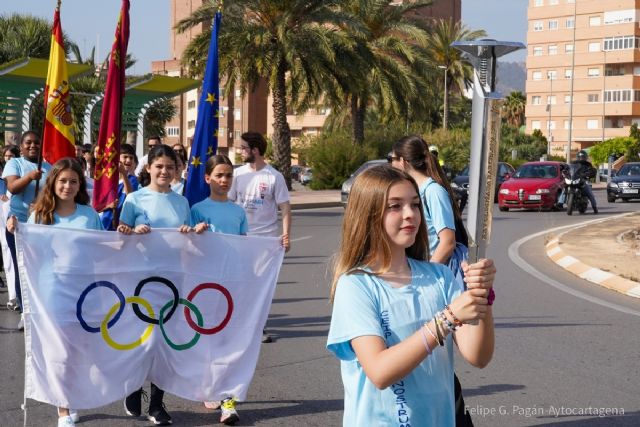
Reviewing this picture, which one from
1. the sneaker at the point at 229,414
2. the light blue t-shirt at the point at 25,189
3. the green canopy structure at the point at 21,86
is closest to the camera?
the sneaker at the point at 229,414

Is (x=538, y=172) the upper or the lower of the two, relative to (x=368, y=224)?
lower

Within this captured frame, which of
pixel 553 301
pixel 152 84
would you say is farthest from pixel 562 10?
pixel 553 301

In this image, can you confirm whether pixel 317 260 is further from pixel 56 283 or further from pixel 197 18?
pixel 197 18

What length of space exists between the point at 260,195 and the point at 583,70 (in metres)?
93.4

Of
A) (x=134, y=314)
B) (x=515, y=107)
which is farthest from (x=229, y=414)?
(x=515, y=107)

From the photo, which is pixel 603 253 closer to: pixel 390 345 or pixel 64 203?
pixel 64 203

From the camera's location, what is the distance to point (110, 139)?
7.24 metres

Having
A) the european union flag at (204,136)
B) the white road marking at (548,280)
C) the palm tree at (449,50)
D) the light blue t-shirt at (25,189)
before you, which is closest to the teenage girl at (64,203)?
the european union flag at (204,136)

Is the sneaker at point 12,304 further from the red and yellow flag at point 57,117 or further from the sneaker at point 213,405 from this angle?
the sneaker at point 213,405

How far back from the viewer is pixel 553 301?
10.9 metres

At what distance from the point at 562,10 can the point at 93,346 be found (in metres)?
99.1

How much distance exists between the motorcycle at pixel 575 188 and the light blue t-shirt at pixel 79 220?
2067cm

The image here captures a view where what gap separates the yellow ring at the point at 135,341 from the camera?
19.5ft

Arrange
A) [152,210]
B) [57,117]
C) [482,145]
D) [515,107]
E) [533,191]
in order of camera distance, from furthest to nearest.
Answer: [515,107] < [533,191] < [57,117] < [152,210] < [482,145]
